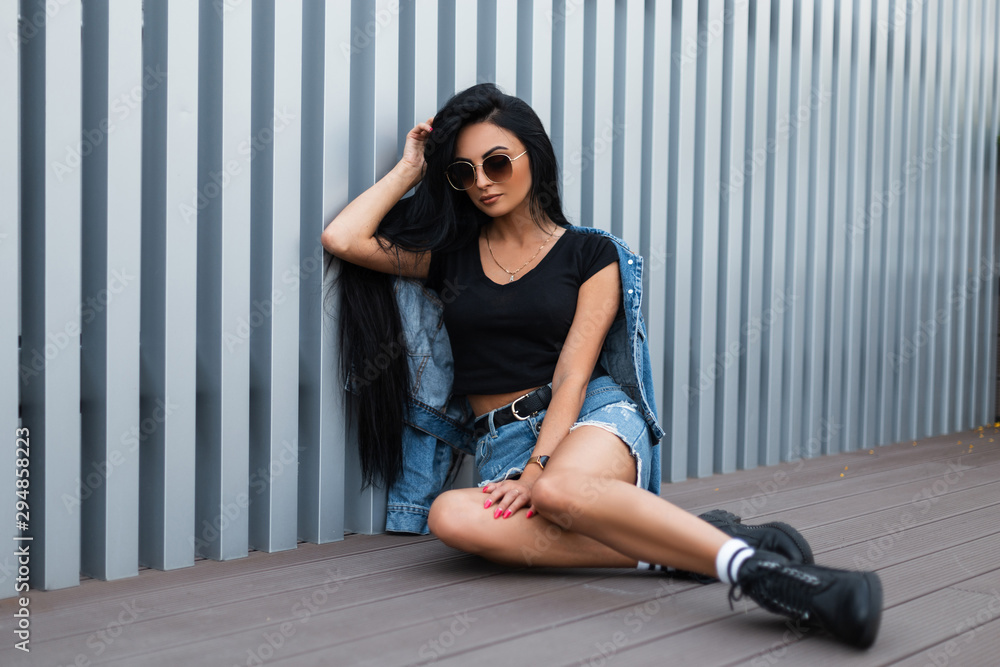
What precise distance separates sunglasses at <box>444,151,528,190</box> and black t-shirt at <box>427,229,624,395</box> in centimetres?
24

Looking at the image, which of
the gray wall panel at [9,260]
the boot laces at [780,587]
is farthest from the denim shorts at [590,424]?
the gray wall panel at [9,260]

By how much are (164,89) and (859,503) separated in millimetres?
2483

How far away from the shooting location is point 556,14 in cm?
320

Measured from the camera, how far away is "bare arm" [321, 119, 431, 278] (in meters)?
2.56

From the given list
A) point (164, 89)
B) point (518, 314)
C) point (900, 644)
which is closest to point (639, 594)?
point (900, 644)

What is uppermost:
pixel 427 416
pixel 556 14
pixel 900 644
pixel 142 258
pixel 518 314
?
pixel 556 14

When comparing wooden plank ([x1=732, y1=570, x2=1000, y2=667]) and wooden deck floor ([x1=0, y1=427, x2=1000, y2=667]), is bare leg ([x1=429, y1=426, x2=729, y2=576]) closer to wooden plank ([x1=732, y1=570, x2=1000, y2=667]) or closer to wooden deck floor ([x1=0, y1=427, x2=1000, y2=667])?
wooden deck floor ([x1=0, y1=427, x2=1000, y2=667])

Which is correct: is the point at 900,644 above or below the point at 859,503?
above

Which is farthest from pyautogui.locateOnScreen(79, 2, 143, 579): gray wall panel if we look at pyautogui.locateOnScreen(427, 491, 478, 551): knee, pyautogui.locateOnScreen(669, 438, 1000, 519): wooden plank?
pyautogui.locateOnScreen(669, 438, 1000, 519): wooden plank

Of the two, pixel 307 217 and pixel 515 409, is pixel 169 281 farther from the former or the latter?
pixel 515 409

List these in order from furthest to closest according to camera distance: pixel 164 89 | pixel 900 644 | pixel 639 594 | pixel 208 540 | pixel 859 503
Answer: pixel 859 503 → pixel 208 540 → pixel 164 89 → pixel 639 594 → pixel 900 644

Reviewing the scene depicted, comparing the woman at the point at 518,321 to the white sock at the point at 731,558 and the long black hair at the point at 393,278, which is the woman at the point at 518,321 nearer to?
the long black hair at the point at 393,278

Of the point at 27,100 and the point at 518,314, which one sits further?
the point at 518,314

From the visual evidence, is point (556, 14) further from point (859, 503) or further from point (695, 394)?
point (859, 503)
